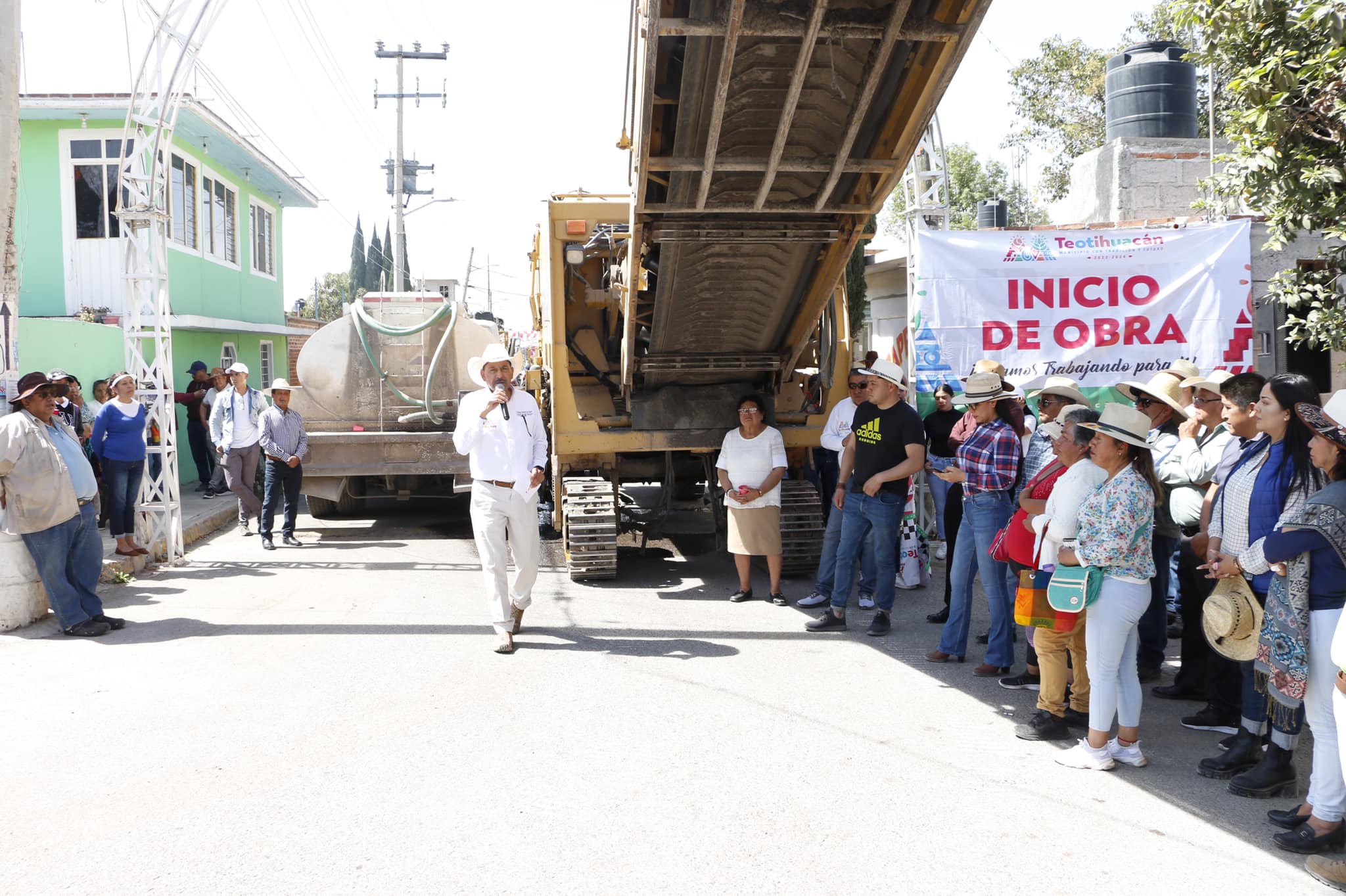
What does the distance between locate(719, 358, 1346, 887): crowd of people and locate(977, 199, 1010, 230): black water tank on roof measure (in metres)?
7.47

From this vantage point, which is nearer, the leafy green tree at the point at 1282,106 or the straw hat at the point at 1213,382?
the leafy green tree at the point at 1282,106

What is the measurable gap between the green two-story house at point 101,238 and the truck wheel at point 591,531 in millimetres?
7676

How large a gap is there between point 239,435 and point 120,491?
81.1 inches

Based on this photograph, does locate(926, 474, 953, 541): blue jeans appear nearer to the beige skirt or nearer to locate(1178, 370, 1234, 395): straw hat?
the beige skirt

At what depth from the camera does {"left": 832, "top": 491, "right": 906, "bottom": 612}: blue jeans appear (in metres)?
7.19

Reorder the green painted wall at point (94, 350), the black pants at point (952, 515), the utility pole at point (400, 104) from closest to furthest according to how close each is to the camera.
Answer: the black pants at point (952, 515)
the green painted wall at point (94, 350)
the utility pole at point (400, 104)

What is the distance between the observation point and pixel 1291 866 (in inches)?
149

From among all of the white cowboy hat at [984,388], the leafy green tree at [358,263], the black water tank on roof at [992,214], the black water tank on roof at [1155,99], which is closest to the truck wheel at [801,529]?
the white cowboy hat at [984,388]

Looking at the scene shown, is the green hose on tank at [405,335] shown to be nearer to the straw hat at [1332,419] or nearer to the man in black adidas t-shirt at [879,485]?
the man in black adidas t-shirt at [879,485]

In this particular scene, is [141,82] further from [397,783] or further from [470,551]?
[397,783]

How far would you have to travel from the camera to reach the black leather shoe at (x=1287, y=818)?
13.3 feet

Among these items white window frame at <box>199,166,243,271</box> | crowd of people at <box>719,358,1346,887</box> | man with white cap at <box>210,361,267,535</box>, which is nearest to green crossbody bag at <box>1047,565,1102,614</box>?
crowd of people at <box>719,358,1346,887</box>

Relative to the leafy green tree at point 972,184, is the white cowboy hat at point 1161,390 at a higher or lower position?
lower

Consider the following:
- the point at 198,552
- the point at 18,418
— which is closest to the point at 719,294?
the point at 18,418
